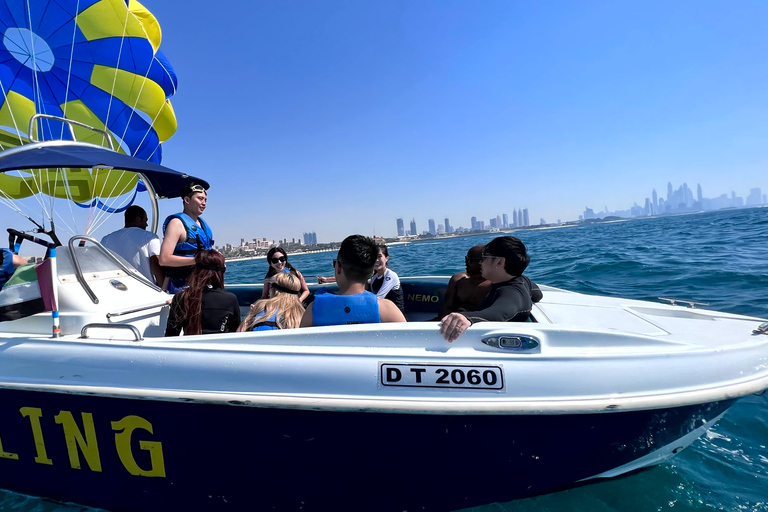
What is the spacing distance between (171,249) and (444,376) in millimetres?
2261

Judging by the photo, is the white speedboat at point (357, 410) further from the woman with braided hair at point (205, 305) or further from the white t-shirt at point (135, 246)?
the white t-shirt at point (135, 246)

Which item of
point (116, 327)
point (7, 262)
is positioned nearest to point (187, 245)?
point (116, 327)

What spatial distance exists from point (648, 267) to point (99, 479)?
32.8ft

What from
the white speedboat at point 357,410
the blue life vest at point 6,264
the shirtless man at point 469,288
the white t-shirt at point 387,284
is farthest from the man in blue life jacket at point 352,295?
the blue life vest at point 6,264

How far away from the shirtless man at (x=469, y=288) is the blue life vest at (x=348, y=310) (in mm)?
1240

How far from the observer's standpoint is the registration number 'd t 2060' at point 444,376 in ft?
5.01

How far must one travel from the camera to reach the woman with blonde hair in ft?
7.04

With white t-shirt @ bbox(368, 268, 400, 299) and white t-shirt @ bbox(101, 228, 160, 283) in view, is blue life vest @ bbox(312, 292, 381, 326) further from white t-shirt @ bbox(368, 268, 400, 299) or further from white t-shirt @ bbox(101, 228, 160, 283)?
→ white t-shirt @ bbox(101, 228, 160, 283)

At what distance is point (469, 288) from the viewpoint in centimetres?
289

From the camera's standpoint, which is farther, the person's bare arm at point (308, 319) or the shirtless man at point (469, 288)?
the shirtless man at point (469, 288)

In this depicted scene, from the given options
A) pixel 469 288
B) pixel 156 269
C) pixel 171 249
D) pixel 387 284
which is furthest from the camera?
pixel 387 284

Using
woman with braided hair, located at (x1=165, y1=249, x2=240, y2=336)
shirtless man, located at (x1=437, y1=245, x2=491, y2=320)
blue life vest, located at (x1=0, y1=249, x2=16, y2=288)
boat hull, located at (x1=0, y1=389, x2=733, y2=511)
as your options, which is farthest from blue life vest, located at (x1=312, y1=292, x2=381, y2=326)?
blue life vest, located at (x1=0, y1=249, x2=16, y2=288)

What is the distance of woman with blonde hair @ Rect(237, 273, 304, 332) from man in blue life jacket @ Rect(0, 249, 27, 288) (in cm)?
273

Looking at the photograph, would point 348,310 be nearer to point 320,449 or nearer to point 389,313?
point 389,313
